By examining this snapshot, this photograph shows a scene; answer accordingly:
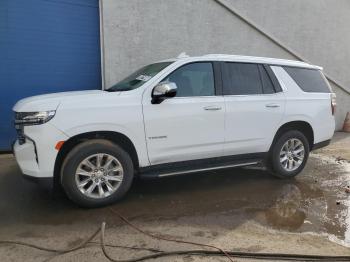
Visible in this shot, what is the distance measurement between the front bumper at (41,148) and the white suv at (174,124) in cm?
1

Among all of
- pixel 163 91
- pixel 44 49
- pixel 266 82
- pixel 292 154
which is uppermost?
pixel 44 49

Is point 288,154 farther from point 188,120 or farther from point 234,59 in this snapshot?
point 188,120

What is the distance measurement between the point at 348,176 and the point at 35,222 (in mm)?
5193

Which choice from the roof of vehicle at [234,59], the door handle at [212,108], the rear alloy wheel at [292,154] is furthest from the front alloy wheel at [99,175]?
the rear alloy wheel at [292,154]

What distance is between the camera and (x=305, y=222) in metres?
4.20

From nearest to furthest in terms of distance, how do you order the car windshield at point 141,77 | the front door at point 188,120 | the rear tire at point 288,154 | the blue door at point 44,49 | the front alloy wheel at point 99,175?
the front alloy wheel at point 99,175 < the front door at point 188,120 < the car windshield at point 141,77 < the rear tire at point 288,154 < the blue door at point 44,49

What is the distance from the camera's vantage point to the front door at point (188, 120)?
14.9ft

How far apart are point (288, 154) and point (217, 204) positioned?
1826mm

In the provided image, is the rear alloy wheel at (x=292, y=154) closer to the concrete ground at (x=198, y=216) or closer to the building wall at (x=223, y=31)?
the concrete ground at (x=198, y=216)

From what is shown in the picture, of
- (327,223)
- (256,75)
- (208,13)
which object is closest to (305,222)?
(327,223)

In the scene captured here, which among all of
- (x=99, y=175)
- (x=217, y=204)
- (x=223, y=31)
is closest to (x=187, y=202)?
(x=217, y=204)

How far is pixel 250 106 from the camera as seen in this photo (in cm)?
521

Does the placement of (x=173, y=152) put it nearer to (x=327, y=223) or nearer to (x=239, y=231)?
(x=239, y=231)

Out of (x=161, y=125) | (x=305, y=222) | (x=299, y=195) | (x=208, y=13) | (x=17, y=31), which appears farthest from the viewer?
(x=208, y=13)
